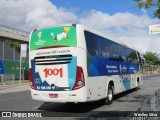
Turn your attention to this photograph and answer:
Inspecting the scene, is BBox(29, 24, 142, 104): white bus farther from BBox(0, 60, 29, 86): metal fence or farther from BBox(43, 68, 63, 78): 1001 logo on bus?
BBox(0, 60, 29, 86): metal fence

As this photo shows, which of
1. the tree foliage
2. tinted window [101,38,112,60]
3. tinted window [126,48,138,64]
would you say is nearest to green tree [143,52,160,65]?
the tree foliage

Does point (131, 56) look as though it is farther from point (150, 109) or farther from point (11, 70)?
point (11, 70)

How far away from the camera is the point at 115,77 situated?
15.5 m

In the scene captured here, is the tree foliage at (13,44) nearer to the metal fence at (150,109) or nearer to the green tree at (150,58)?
the metal fence at (150,109)

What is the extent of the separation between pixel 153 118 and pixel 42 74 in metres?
5.94

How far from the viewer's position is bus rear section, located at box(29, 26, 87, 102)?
11328 mm

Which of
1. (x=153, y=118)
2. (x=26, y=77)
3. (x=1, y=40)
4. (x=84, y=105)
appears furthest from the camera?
(x=1, y=40)

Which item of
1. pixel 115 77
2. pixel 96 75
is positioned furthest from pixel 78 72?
pixel 115 77

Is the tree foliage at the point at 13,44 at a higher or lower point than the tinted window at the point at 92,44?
higher

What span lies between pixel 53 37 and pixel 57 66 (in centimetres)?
116

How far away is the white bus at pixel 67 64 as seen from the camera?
11.4 meters

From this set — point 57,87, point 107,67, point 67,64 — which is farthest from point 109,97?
point 67,64

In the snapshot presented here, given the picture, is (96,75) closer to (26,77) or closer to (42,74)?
(42,74)

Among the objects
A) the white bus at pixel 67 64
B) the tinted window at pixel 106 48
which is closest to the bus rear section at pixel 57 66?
the white bus at pixel 67 64
